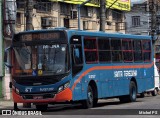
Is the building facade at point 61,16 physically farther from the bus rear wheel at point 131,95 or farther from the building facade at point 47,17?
the bus rear wheel at point 131,95

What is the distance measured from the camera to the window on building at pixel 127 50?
2552 centimetres

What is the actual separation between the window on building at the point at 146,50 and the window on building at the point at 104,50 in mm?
4874

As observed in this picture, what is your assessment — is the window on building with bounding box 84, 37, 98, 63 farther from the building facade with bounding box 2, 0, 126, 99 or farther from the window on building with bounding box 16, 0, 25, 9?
the window on building with bounding box 16, 0, 25, 9

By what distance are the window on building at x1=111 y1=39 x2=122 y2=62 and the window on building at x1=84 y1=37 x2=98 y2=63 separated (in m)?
1.82

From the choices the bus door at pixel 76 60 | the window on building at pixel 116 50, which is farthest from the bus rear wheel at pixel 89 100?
the window on building at pixel 116 50

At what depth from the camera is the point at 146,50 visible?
2845 cm

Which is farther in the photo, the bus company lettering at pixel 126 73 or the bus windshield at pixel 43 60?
the bus company lettering at pixel 126 73

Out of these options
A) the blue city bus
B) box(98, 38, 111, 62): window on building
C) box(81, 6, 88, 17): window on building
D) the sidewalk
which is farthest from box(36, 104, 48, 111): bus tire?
box(81, 6, 88, 17): window on building

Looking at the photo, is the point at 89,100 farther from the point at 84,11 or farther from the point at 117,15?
the point at 117,15

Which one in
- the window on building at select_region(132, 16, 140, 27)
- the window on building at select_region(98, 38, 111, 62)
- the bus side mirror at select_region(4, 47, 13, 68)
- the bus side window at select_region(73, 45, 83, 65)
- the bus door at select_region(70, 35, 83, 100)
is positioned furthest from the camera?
the window on building at select_region(132, 16, 140, 27)

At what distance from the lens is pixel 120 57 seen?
25.1 metres

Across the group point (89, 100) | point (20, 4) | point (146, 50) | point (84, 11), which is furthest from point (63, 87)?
point (84, 11)

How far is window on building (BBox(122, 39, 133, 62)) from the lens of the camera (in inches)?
1005

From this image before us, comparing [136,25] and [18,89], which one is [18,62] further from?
[136,25]
